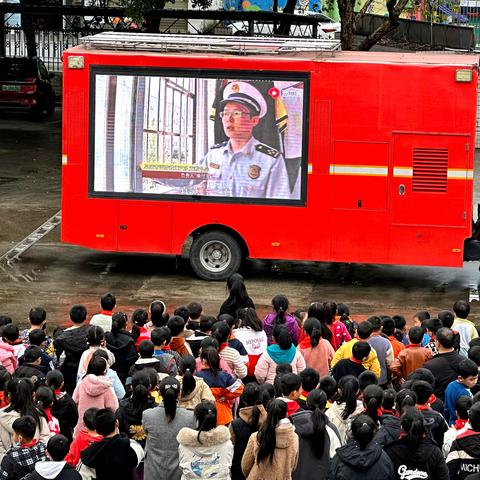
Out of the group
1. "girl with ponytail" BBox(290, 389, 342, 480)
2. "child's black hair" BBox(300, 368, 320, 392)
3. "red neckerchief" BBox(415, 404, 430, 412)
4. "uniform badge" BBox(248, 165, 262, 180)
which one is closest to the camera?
"girl with ponytail" BBox(290, 389, 342, 480)

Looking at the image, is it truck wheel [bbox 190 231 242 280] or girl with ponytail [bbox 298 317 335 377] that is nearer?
girl with ponytail [bbox 298 317 335 377]

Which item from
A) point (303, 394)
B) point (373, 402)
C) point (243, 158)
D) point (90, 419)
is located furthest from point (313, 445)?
point (243, 158)

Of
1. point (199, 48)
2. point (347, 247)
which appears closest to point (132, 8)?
point (199, 48)

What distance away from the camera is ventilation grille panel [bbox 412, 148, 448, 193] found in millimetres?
16547

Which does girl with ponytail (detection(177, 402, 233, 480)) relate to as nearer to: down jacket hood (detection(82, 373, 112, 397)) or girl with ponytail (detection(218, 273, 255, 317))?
down jacket hood (detection(82, 373, 112, 397))

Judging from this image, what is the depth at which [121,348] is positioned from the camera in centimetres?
1066

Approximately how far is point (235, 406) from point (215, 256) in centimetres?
774

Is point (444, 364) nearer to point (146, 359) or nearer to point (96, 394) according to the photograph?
point (146, 359)

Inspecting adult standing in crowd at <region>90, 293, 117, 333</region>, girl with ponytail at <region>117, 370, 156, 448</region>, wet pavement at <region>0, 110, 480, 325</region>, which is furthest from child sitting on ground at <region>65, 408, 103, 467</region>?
wet pavement at <region>0, 110, 480, 325</region>

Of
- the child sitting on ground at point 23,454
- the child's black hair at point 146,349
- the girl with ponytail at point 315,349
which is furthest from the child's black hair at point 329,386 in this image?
the child sitting on ground at point 23,454

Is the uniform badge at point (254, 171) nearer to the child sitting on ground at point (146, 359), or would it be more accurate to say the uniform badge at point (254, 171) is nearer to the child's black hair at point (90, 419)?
the child sitting on ground at point (146, 359)

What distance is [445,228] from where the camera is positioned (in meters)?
16.7

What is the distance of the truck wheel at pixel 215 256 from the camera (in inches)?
677

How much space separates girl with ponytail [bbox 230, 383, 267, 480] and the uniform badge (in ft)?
28.2
